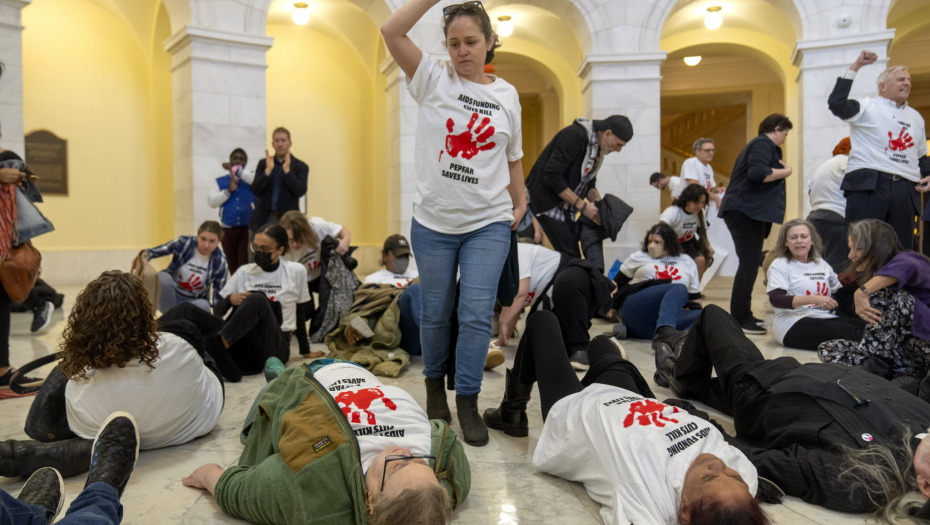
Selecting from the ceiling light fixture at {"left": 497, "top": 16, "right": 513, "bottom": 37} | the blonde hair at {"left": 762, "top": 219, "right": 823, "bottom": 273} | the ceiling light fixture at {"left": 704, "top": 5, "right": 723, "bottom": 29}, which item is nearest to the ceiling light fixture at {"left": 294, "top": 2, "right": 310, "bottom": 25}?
the ceiling light fixture at {"left": 497, "top": 16, "right": 513, "bottom": 37}

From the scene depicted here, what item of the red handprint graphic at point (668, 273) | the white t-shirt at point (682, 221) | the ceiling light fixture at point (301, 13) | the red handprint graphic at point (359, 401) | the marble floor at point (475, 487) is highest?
the ceiling light fixture at point (301, 13)

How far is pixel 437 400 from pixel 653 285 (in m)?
2.75

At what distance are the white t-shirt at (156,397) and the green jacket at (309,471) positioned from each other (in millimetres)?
555

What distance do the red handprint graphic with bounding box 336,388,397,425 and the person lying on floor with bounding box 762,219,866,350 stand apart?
355 centimetres

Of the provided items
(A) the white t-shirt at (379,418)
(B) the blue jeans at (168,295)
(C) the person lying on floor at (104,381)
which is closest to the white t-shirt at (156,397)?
(C) the person lying on floor at (104,381)

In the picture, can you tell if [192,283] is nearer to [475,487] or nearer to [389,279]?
[389,279]

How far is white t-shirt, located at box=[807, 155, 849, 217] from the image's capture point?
19.0 ft

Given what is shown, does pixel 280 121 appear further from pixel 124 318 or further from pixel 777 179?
pixel 124 318

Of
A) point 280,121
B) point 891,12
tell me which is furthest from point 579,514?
point 891,12

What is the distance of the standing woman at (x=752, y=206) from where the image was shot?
17.5 feet

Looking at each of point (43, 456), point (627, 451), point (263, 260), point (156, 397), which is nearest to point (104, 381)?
point (156, 397)

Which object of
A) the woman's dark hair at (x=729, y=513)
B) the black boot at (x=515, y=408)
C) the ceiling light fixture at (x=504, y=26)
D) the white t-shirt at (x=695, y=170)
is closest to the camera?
the woman's dark hair at (x=729, y=513)

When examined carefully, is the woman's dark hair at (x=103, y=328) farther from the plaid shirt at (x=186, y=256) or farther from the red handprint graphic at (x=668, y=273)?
the red handprint graphic at (x=668, y=273)

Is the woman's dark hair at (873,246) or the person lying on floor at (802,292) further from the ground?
the woman's dark hair at (873,246)
